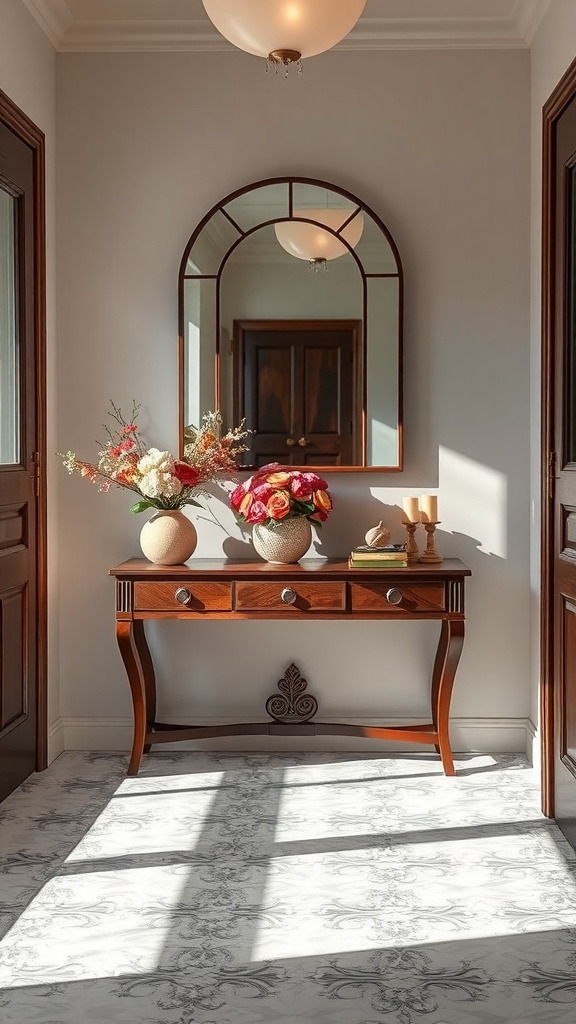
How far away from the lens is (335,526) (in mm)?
3768

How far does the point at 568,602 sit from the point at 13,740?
1881 mm

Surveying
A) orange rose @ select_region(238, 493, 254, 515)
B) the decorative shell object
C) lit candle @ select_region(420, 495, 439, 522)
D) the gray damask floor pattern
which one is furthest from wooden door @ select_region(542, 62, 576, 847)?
orange rose @ select_region(238, 493, 254, 515)

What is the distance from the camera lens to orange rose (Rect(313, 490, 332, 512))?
3.45 metres

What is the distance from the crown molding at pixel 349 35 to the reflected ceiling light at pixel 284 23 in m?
1.35

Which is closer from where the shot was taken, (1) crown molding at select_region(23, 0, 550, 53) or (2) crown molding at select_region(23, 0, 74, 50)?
(2) crown molding at select_region(23, 0, 74, 50)

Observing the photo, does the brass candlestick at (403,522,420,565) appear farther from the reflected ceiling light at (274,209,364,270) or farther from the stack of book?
the reflected ceiling light at (274,209,364,270)

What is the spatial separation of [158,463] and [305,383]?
2.20 ft

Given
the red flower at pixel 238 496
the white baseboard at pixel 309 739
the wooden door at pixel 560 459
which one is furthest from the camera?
the white baseboard at pixel 309 739

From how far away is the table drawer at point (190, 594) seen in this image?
3367 mm

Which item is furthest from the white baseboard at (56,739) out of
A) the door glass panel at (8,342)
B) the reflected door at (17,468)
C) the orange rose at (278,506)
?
the orange rose at (278,506)

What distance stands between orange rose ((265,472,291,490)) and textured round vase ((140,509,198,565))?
0.34 m

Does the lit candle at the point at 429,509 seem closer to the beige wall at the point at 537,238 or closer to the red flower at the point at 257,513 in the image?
the beige wall at the point at 537,238

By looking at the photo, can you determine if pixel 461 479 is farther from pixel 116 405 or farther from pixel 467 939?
pixel 467 939

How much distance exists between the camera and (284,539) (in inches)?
137
